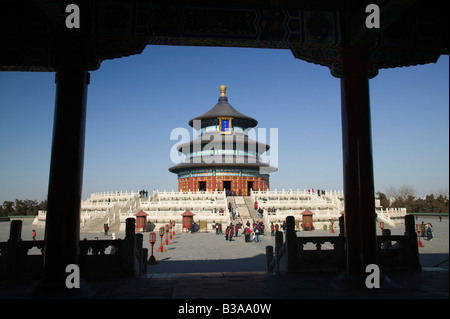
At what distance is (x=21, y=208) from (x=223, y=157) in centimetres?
3668

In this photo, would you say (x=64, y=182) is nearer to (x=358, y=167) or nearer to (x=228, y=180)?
(x=358, y=167)

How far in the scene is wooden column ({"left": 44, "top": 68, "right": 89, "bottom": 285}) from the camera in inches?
233

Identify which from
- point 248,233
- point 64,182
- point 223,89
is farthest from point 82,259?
point 223,89

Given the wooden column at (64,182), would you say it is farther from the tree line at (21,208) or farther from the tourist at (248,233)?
the tree line at (21,208)

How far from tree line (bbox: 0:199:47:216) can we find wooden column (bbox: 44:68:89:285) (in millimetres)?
58105

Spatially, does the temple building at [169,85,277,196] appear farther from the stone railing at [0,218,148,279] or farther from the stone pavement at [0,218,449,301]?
the stone pavement at [0,218,449,301]

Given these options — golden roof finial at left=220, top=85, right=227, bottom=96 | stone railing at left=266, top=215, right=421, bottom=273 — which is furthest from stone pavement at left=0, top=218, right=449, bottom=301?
golden roof finial at left=220, top=85, right=227, bottom=96

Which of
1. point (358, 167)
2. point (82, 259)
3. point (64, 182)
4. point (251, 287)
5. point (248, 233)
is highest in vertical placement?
point (358, 167)

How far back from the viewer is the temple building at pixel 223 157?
45344 millimetres

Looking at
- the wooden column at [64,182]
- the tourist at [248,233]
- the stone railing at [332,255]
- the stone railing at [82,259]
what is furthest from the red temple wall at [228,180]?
the wooden column at [64,182]

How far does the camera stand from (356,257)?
20.7 feet

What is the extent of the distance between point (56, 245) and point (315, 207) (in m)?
28.9

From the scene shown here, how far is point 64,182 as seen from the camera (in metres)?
6.00

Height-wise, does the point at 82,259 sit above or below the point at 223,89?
below
